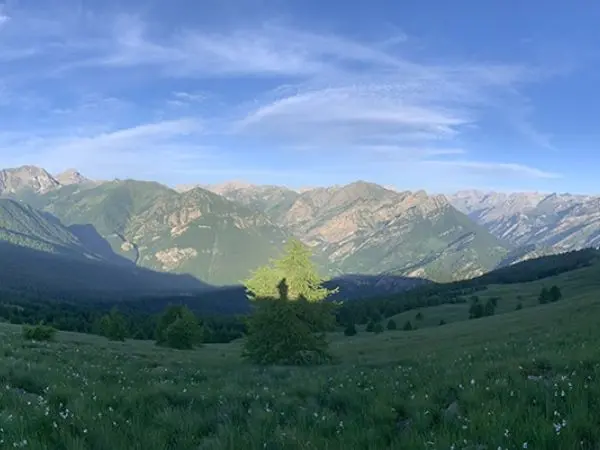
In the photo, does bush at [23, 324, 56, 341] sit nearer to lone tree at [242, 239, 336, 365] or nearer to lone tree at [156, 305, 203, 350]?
lone tree at [242, 239, 336, 365]

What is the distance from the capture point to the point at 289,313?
41812mm

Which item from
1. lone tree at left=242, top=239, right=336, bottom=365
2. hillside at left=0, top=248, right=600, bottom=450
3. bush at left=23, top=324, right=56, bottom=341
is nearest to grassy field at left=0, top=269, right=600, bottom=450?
hillside at left=0, top=248, right=600, bottom=450

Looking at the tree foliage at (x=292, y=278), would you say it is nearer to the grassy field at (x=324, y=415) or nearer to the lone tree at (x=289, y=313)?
the lone tree at (x=289, y=313)

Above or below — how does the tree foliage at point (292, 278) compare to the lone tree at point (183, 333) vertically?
above

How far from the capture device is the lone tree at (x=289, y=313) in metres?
40.7

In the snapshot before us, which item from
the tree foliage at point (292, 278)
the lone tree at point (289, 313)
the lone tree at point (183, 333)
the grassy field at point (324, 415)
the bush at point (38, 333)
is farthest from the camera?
the lone tree at point (183, 333)

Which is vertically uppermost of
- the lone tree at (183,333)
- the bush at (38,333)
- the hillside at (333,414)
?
the hillside at (333,414)

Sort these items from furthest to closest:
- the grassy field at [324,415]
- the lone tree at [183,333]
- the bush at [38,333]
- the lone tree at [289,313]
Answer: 1. the lone tree at [183,333]
2. the lone tree at [289,313]
3. the bush at [38,333]
4. the grassy field at [324,415]

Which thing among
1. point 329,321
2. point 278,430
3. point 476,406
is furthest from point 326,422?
point 329,321

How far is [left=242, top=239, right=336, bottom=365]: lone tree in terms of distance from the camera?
133ft

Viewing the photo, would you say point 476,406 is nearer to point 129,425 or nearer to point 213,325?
point 129,425

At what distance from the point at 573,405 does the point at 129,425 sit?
591 cm

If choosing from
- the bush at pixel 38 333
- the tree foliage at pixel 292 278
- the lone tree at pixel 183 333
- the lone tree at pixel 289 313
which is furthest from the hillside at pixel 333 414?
the lone tree at pixel 183 333

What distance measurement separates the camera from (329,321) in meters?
44.6
